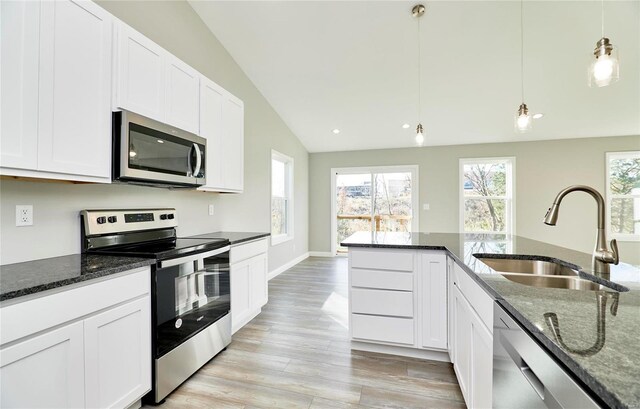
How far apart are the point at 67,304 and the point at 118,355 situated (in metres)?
0.43

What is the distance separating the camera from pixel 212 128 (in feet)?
8.90

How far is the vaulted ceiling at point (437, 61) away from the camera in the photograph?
112 inches

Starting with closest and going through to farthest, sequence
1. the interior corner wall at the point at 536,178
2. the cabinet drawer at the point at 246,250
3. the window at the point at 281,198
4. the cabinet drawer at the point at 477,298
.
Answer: the cabinet drawer at the point at 477,298 → the cabinet drawer at the point at 246,250 → the window at the point at 281,198 → the interior corner wall at the point at 536,178

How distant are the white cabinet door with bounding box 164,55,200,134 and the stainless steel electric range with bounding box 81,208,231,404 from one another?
2.60ft

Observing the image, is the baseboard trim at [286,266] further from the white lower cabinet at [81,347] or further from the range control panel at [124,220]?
the white lower cabinet at [81,347]

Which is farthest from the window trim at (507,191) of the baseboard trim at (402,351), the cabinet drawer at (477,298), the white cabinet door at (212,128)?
the white cabinet door at (212,128)

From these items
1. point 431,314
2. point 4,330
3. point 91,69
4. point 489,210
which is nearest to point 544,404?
point 431,314

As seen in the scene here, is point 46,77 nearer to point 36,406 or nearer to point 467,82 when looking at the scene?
point 36,406

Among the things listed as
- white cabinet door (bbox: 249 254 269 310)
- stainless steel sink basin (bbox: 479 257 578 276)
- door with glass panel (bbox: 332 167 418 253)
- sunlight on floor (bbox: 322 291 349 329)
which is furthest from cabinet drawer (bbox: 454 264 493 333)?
door with glass panel (bbox: 332 167 418 253)

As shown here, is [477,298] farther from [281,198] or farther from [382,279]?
[281,198]

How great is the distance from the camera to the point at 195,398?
180cm

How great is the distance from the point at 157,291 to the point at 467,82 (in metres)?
4.31

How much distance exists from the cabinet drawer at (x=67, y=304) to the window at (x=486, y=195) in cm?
565

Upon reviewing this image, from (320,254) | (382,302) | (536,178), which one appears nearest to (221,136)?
(382,302)
